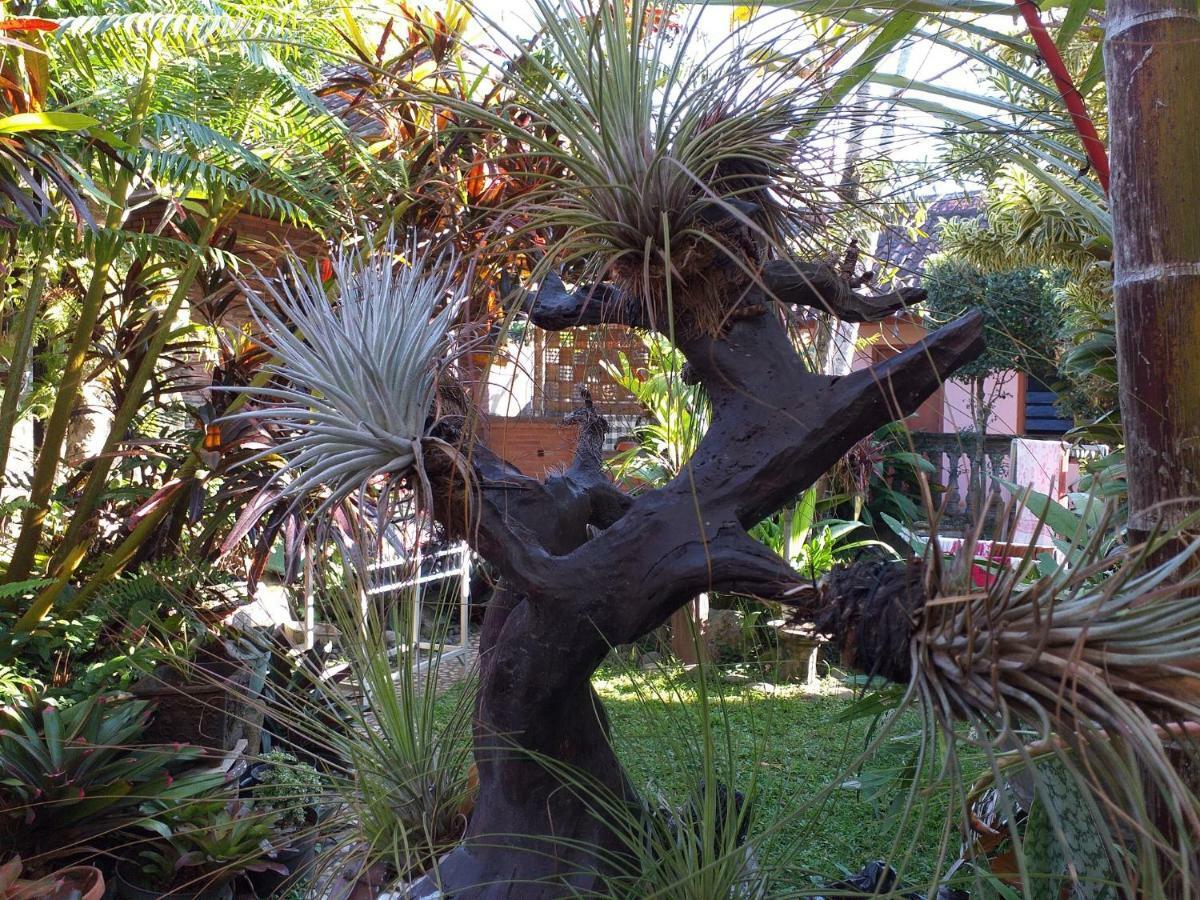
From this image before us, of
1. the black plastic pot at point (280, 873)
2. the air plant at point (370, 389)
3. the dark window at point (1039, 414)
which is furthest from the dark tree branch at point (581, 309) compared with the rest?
the dark window at point (1039, 414)

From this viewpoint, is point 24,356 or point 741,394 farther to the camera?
point 24,356

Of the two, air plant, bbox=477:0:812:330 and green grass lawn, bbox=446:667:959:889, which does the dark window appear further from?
air plant, bbox=477:0:812:330

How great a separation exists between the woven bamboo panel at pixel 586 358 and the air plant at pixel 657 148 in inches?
10.3

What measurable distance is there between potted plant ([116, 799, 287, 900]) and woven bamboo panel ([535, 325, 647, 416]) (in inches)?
43.9

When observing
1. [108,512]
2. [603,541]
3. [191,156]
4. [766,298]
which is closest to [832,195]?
[766,298]

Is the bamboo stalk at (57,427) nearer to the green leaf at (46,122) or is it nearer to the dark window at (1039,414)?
the green leaf at (46,122)

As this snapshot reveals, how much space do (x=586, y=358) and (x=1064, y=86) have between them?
2.27ft

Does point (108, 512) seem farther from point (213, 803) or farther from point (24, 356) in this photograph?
point (213, 803)

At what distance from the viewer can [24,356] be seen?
2.62 metres

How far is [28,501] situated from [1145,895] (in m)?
2.86

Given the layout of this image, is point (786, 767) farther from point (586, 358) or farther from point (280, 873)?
point (586, 358)

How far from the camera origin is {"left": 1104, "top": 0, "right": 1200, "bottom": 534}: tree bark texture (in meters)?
0.81

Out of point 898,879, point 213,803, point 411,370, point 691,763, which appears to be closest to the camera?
point 898,879

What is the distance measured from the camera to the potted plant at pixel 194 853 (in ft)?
6.48
